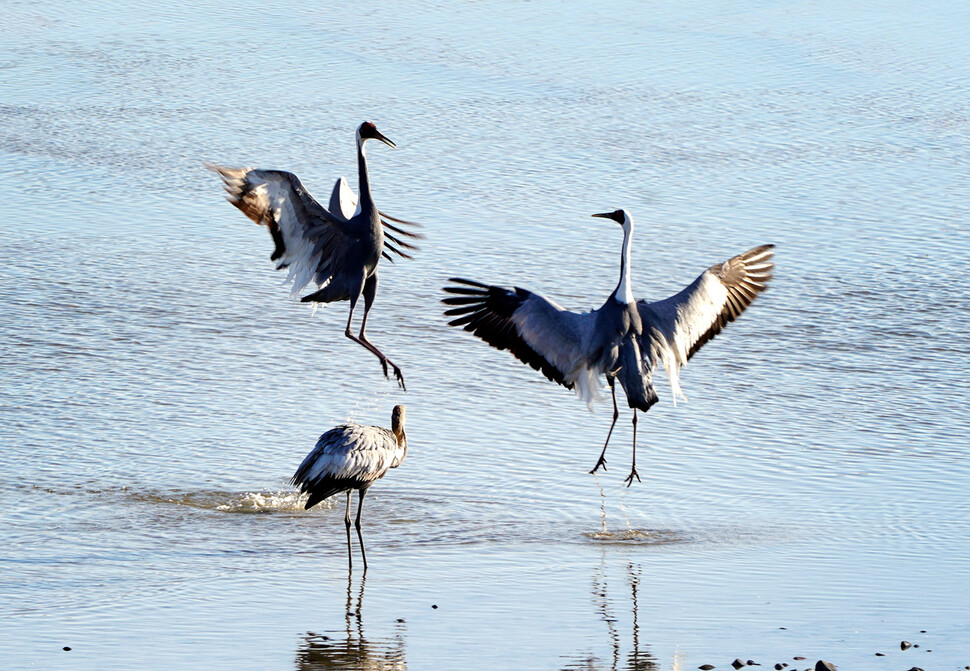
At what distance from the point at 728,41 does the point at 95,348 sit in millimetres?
15496

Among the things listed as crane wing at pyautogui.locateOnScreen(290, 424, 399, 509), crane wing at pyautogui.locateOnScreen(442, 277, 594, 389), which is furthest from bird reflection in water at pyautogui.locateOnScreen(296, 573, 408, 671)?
crane wing at pyautogui.locateOnScreen(442, 277, 594, 389)

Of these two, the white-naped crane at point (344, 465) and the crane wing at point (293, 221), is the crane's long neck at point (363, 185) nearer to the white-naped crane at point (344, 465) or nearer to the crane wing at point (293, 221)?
the crane wing at point (293, 221)

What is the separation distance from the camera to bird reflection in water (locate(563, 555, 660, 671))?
6.87 meters

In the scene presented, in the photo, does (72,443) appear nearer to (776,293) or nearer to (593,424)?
(593,424)

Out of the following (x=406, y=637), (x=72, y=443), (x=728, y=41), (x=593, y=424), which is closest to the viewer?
Result: (x=406, y=637)

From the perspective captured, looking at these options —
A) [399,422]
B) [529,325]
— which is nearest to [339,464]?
[399,422]

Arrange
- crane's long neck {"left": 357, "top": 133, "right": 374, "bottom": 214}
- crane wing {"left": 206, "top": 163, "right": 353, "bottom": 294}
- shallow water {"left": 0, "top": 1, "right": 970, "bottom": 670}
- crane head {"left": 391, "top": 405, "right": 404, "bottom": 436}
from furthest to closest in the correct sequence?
1. crane's long neck {"left": 357, "top": 133, "right": 374, "bottom": 214}
2. crane wing {"left": 206, "top": 163, "right": 353, "bottom": 294}
3. crane head {"left": 391, "top": 405, "right": 404, "bottom": 436}
4. shallow water {"left": 0, "top": 1, "right": 970, "bottom": 670}

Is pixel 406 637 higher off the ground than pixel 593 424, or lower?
lower

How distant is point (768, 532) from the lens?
8742 millimetres

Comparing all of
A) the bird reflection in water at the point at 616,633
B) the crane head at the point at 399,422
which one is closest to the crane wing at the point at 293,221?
the crane head at the point at 399,422

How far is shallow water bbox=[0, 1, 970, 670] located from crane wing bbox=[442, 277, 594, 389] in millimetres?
758

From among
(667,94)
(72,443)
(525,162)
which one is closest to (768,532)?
(72,443)

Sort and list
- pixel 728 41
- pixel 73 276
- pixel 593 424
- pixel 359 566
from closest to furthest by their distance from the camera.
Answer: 1. pixel 359 566
2. pixel 593 424
3. pixel 73 276
4. pixel 728 41

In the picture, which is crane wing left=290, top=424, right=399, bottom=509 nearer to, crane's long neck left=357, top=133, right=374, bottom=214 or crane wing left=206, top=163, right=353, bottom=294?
crane wing left=206, top=163, right=353, bottom=294
